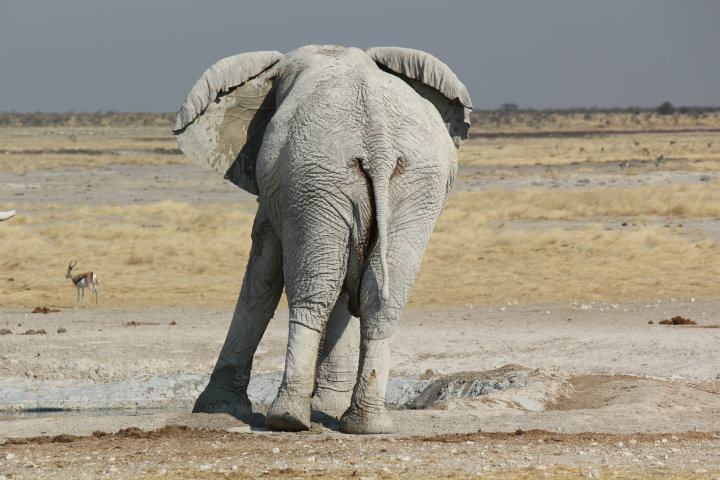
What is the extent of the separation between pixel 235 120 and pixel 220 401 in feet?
6.97

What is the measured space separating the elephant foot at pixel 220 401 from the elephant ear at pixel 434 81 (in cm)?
255

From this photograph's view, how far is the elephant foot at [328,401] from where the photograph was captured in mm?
9781

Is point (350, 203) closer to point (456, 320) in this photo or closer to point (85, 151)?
point (456, 320)

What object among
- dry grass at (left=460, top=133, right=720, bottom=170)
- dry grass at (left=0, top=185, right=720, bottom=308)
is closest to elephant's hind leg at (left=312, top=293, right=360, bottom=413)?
dry grass at (left=0, top=185, right=720, bottom=308)

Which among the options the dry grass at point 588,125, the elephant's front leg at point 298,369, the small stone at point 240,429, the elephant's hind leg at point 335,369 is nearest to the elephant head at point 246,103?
the elephant's hind leg at point 335,369

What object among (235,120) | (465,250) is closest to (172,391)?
(235,120)

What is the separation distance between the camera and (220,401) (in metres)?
9.98

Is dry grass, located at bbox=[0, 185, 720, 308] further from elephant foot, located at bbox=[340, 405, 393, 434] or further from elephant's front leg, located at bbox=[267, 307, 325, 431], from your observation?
elephant's front leg, located at bbox=[267, 307, 325, 431]

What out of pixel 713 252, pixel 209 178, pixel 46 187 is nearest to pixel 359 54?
pixel 713 252

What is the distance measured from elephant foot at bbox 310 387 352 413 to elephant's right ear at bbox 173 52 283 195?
5.23ft

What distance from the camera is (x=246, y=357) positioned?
9.95 m

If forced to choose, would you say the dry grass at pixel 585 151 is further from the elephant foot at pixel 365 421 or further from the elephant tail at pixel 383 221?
the elephant tail at pixel 383 221

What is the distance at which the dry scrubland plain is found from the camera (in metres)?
7.90

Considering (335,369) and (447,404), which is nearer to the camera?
(335,369)
